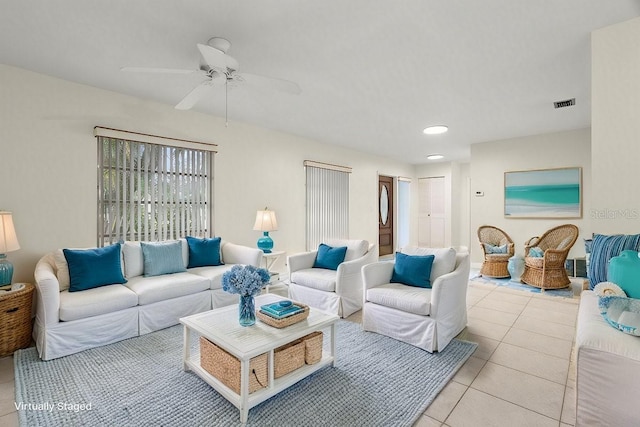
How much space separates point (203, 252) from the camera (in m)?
3.80

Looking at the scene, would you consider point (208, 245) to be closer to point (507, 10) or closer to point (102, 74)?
point (102, 74)

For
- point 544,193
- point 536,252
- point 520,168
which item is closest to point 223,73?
point 536,252

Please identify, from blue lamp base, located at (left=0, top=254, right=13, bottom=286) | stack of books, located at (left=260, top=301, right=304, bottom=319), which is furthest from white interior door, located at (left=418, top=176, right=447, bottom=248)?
blue lamp base, located at (left=0, top=254, right=13, bottom=286)

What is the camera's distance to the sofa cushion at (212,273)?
3.47m

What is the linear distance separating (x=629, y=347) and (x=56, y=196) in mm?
4489

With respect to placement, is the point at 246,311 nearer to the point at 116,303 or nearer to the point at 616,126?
the point at 116,303

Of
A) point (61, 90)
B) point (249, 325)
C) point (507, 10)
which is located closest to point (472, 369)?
point (249, 325)

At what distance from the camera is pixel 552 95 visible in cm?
345

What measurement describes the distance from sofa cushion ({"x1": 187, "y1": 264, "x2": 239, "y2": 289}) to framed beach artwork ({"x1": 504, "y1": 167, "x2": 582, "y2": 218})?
4911mm

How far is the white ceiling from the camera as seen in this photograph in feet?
6.50

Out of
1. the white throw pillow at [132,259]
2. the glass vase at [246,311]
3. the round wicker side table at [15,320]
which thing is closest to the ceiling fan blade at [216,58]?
the glass vase at [246,311]

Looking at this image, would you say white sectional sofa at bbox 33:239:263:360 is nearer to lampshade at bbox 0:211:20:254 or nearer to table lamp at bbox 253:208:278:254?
lampshade at bbox 0:211:20:254

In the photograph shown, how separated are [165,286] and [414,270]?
247 cm

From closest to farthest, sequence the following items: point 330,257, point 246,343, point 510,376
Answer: point 246,343
point 510,376
point 330,257
